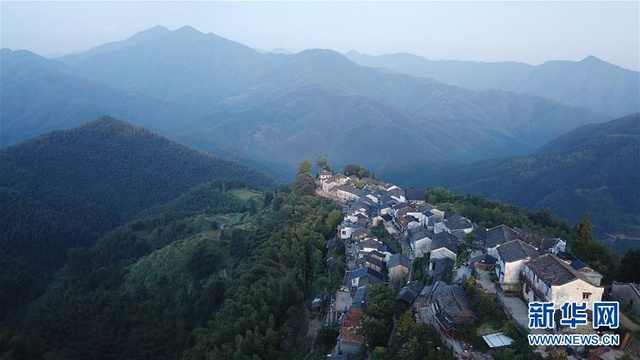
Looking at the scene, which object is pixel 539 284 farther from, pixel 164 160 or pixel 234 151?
pixel 234 151

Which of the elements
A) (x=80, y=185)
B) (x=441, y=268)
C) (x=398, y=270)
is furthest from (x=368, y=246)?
(x=80, y=185)

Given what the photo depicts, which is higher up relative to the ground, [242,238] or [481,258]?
[481,258]

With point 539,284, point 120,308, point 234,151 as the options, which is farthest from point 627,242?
point 234,151

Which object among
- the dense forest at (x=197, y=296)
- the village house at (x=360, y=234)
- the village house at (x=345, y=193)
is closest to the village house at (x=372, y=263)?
the dense forest at (x=197, y=296)

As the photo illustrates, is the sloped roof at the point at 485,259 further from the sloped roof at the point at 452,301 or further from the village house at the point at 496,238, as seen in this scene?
the sloped roof at the point at 452,301

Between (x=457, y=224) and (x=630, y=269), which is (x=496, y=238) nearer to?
(x=457, y=224)

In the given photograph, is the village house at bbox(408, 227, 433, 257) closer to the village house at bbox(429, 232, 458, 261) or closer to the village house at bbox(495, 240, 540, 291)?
the village house at bbox(429, 232, 458, 261)
